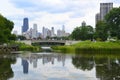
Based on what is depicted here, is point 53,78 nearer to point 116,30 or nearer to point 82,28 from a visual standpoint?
point 116,30

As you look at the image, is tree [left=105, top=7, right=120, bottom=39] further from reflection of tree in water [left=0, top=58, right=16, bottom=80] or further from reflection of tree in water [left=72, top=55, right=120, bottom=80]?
reflection of tree in water [left=0, top=58, right=16, bottom=80]

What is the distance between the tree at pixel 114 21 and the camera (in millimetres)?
122025

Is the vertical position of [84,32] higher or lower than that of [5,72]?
higher

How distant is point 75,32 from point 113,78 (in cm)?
15457

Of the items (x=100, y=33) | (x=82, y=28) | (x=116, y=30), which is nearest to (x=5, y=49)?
(x=116, y=30)

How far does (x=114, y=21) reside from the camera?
125m

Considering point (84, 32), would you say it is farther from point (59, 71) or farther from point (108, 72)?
point (108, 72)

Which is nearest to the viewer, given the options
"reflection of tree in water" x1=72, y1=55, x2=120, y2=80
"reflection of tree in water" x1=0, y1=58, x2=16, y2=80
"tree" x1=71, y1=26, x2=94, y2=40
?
"reflection of tree in water" x1=0, y1=58, x2=16, y2=80

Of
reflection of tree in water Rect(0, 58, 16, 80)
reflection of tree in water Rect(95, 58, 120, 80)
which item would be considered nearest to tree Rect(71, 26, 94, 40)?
reflection of tree in water Rect(0, 58, 16, 80)

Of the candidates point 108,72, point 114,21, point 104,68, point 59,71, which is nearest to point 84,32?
point 114,21

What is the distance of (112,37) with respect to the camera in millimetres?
131250

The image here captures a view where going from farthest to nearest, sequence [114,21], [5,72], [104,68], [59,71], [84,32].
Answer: [84,32], [114,21], [104,68], [59,71], [5,72]

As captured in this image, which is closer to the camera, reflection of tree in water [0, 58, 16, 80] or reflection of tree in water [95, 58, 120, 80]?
reflection of tree in water [95, 58, 120, 80]

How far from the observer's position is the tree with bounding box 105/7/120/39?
122m
